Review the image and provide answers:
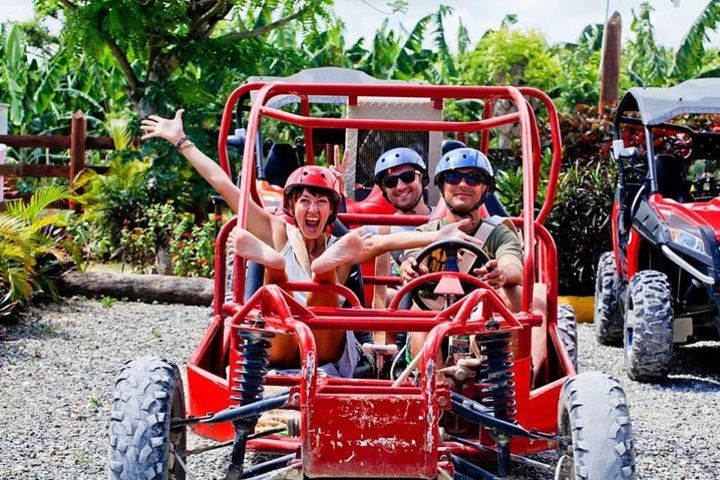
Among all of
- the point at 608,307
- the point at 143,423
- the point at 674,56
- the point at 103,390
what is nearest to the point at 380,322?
the point at 143,423

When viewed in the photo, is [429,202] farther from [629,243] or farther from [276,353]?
[276,353]

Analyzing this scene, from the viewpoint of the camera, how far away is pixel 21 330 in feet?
31.8

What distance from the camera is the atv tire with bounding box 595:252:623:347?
9.78 metres

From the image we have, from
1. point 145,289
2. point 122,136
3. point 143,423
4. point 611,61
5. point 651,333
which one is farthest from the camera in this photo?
point 122,136

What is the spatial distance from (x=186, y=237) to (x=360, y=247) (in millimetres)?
9018

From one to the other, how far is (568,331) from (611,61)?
8.41m

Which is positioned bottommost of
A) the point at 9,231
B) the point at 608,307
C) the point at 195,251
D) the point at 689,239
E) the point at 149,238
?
the point at 608,307

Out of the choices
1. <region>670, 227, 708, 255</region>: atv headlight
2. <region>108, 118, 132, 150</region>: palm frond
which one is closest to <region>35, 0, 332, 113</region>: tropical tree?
<region>108, 118, 132, 150</region>: palm frond

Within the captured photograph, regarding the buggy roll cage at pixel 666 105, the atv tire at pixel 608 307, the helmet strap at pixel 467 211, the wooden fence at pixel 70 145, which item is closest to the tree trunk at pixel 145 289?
the wooden fence at pixel 70 145

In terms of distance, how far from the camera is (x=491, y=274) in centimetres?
511

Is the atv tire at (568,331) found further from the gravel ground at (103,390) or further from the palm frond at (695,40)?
the palm frond at (695,40)

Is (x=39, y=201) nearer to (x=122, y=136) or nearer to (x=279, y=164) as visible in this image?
(x=279, y=164)

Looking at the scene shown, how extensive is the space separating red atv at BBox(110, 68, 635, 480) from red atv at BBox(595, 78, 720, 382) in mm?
2381

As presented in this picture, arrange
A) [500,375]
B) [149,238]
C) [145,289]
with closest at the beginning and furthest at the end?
[500,375]
[145,289]
[149,238]
